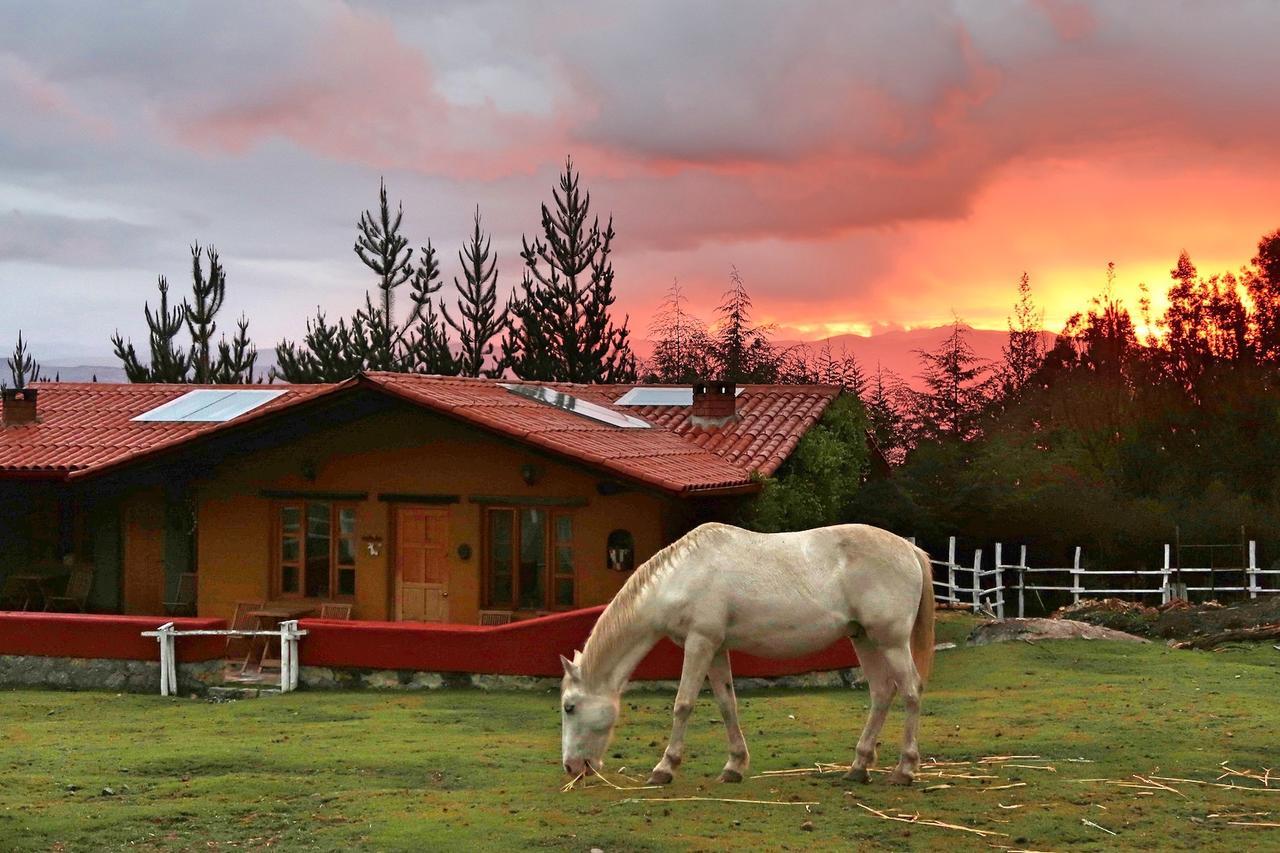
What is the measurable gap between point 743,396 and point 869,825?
1790cm

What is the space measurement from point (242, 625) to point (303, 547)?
1.44 metres

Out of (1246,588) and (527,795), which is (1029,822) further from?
(1246,588)

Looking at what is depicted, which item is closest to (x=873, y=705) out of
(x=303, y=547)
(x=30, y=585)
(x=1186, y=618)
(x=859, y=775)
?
(x=859, y=775)

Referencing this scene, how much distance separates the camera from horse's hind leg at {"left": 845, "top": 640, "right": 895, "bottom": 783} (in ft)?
32.4

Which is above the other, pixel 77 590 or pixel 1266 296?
pixel 1266 296

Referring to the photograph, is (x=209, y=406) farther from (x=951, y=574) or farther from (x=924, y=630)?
(x=924, y=630)

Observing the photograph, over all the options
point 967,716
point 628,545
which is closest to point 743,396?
A: point 628,545

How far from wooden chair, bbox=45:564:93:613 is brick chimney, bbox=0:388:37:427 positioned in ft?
11.6

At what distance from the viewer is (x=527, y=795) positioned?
971 centimetres

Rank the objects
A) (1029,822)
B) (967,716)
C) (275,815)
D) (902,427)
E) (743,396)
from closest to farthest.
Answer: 1. (1029,822)
2. (275,815)
3. (967,716)
4. (743,396)
5. (902,427)

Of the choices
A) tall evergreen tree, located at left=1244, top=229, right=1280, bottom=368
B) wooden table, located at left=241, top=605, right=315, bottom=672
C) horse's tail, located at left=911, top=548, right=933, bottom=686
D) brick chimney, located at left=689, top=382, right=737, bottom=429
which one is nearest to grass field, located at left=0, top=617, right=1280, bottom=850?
horse's tail, located at left=911, top=548, right=933, bottom=686

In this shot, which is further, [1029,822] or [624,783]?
[624,783]

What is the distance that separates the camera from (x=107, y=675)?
659 inches

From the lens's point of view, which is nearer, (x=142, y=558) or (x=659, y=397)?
(x=142, y=558)
